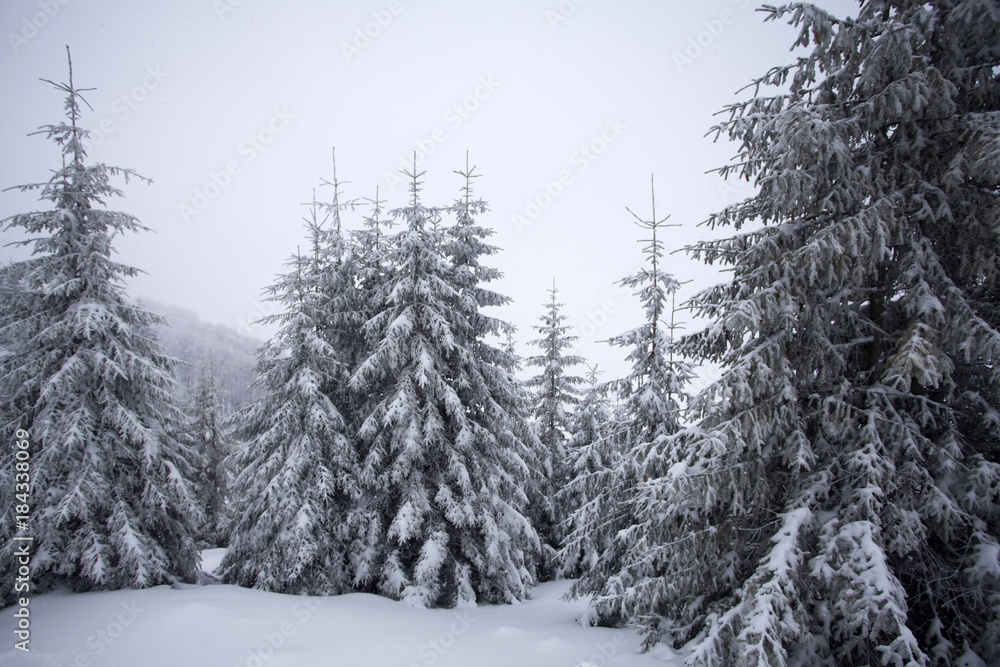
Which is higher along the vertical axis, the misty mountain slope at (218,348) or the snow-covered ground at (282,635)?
the misty mountain slope at (218,348)

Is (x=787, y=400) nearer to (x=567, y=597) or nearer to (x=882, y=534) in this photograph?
(x=882, y=534)

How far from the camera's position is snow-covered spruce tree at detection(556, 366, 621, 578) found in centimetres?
1175

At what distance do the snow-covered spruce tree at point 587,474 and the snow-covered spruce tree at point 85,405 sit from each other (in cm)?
1004

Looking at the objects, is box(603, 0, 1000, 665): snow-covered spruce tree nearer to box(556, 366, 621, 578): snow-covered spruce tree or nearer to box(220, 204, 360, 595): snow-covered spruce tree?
box(556, 366, 621, 578): snow-covered spruce tree

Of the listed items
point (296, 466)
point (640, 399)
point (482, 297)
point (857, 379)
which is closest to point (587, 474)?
point (640, 399)

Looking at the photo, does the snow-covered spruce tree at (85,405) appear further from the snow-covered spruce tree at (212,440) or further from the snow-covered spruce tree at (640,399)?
the snow-covered spruce tree at (212,440)

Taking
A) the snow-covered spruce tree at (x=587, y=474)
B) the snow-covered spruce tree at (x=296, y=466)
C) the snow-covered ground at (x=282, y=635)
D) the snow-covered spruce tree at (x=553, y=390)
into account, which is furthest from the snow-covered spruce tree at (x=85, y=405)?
the snow-covered spruce tree at (x=553, y=390)

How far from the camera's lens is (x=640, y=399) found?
11.4 metres

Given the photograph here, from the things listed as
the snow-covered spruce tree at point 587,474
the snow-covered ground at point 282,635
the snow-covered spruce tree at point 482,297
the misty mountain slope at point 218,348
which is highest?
the misty mountain slope at point 218,348

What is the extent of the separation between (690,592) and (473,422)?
772 centimetres

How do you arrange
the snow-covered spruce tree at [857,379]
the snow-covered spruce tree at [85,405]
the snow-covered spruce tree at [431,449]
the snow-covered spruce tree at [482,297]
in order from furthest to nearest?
the snow-covered spruce tree at [482,297], the snow-covered spruce tree at [431,449], the snow-covered spruce tree at [85,405], the snow-covered spruce tree at [857,379]

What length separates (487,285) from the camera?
16.3 metres

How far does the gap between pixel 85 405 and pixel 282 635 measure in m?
7.50

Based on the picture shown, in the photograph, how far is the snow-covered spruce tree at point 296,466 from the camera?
12219mm
